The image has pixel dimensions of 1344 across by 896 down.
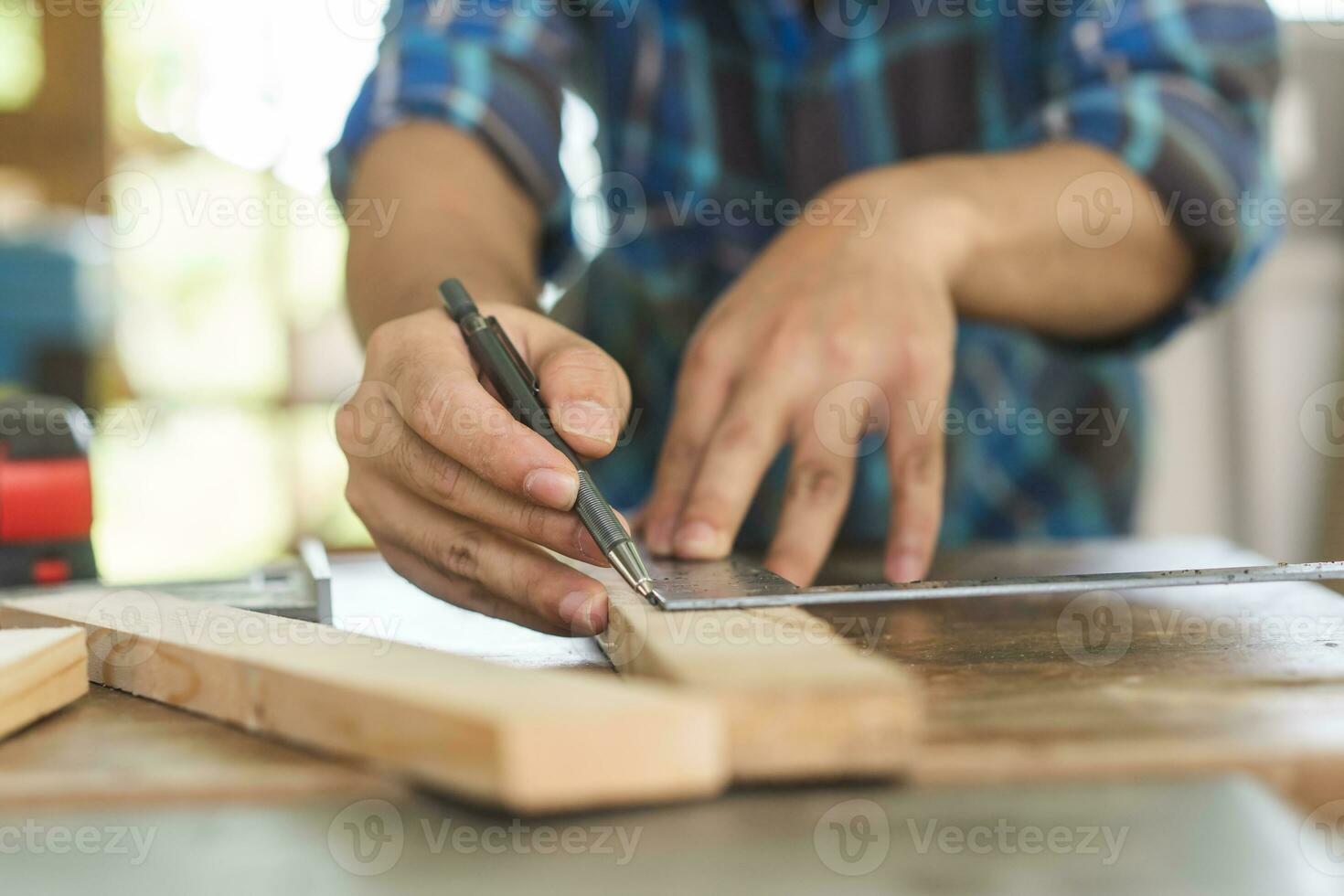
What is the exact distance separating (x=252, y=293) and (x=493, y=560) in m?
2.93

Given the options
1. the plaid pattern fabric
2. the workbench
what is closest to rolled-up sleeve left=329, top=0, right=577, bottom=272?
the plaid pattern fabric

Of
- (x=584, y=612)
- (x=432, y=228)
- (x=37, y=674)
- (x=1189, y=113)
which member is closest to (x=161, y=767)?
(x=37, y=674)

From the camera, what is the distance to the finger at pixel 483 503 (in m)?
0.61

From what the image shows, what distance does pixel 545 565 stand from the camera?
2.00 feet

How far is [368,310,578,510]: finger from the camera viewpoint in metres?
0.58

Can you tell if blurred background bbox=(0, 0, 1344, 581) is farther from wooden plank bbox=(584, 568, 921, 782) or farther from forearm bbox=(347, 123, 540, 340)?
wooden plank bbox=(584, 568, 921, 782)

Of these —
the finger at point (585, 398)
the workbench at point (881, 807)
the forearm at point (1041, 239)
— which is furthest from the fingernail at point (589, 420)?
the forearm at point (1041, 239)

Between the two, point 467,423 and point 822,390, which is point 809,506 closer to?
point 822,390

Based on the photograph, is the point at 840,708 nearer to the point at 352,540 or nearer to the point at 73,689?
the point at 73,689

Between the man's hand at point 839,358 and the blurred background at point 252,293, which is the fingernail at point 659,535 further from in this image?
the blurred background at point 252,293

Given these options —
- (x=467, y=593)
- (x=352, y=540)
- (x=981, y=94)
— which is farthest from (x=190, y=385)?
(x=467, y=593)

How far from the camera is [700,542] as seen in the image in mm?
693

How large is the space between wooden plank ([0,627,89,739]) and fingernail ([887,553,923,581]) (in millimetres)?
482

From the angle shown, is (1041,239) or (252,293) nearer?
(1041,239)
